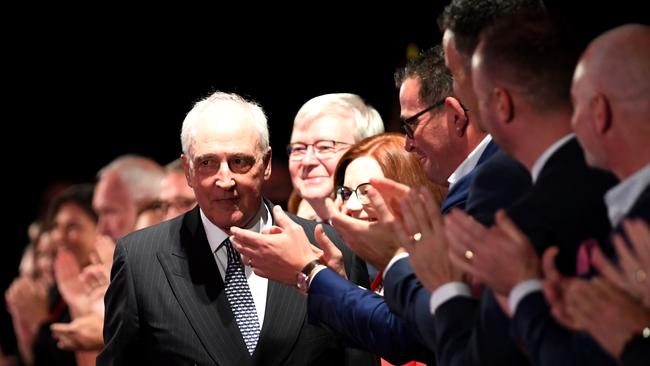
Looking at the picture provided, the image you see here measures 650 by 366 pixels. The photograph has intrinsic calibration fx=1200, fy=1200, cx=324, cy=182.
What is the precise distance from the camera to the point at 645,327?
74.8 inches

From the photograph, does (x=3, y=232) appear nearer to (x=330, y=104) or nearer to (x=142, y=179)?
(x=142, y=179)

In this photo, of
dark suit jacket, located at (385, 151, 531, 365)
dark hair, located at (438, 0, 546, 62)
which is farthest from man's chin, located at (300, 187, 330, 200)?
dark suit jacket, located at (385, 151, 531, 365)

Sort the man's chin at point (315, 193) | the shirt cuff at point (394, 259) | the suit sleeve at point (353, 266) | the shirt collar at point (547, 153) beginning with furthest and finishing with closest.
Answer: the man's chin at point (315, 193)
the suit sleeve at point (353, 266)
the shirt cuff at point (394, 259)
the shirt collar at point (547, 153)

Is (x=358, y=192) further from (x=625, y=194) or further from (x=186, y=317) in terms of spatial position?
(x=625, y=194)

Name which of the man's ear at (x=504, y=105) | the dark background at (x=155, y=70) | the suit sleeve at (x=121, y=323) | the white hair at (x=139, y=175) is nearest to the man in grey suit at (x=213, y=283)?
the suit sleeve at (x=121, y=323)

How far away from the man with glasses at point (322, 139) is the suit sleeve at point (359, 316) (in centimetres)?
159

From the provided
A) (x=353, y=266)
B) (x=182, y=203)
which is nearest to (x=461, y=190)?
(x=353, y=266)

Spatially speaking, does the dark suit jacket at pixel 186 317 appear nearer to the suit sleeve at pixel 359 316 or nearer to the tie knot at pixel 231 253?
the tie knot at pixel 231 253

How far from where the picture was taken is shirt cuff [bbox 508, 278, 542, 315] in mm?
2072

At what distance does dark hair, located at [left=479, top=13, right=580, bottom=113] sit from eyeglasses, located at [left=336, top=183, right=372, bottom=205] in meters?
1.36

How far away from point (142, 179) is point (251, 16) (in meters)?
1.33

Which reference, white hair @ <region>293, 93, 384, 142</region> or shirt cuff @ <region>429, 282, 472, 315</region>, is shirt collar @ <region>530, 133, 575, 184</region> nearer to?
shirt cuff @ <region>429, 282, 472, 315</region>

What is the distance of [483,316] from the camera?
7.20 ft

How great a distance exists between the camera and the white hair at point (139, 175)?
5938mm
